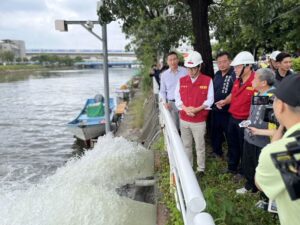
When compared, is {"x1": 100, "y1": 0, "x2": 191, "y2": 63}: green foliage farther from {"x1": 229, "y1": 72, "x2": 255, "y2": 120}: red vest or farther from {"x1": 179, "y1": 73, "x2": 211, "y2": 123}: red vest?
{"x1": 229, "y1": 72, "x2": 255, "y2": 120}: red vest

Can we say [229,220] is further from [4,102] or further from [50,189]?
[4,102]

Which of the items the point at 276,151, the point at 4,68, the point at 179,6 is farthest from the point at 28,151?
the point at 4,68

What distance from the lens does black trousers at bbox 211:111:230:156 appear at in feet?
16.8

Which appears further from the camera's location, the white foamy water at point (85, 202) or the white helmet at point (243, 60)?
the white helmet at point (243, 60)

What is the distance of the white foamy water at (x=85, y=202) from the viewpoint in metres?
3.61

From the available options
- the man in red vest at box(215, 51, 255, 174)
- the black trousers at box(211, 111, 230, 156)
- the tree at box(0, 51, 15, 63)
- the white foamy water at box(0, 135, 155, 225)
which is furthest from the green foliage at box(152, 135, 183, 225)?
the tree at box(0, 51, 15, 63)

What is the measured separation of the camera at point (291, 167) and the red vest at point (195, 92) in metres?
3.22

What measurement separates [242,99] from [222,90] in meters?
0.72

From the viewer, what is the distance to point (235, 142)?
15.2ft

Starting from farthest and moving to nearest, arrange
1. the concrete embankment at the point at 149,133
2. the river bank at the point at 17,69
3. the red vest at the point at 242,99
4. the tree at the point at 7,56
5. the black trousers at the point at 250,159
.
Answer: the tree at the point at 7,56
the river bank at the point at 17,69
the red vest at the point at 242,99
the concrete embankment at the point at 149,133
the black trousers at the point at 250,159

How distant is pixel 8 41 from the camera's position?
385 feet

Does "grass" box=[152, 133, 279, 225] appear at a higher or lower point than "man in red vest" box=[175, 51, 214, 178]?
lower

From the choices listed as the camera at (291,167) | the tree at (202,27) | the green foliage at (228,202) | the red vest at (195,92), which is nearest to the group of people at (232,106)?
the red vest at (195,92)

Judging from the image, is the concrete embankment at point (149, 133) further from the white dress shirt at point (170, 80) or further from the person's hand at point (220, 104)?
the person's hand at point (220, 104)
